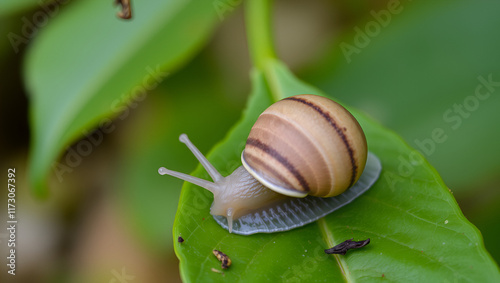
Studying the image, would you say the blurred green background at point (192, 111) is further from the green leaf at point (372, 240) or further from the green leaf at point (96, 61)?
the green leaf at point (372, 240)

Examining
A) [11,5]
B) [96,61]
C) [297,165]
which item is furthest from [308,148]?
[11,5]

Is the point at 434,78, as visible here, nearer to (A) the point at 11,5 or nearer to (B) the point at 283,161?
(B) the point at 283,161

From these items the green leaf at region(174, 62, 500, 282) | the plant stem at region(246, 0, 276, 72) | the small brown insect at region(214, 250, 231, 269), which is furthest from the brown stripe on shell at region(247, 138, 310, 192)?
the plant stem at region(246, 0, 276, 72)

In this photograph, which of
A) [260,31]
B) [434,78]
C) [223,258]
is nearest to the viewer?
[223,258]

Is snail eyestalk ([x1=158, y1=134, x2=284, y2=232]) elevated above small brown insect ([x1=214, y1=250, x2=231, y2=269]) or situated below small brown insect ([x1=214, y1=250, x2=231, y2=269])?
above

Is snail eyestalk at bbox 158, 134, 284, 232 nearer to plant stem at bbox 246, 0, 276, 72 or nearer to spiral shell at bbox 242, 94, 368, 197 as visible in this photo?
spiral shell at bbox 242, 94, 368, 197

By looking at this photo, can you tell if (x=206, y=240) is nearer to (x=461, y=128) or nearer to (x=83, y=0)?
(x=461, y=128)
